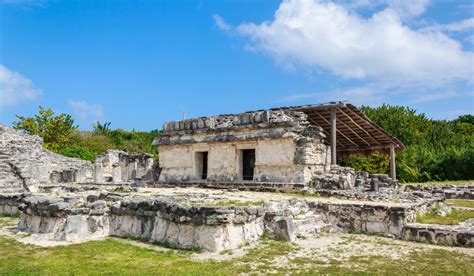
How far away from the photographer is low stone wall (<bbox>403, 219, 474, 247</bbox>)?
22.3ft

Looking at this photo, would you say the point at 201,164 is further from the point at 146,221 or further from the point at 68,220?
the point at 68,220

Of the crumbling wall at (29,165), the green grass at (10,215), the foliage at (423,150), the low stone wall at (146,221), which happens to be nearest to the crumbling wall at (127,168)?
the crumbling wall at (29,165)

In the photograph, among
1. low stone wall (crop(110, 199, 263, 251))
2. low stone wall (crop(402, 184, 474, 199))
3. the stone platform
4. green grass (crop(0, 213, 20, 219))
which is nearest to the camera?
low stone wall (crop(110, 199, 263, 251))

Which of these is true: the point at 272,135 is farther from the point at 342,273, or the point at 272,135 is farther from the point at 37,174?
the point at 37,174

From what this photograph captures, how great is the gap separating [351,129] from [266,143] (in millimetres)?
4266

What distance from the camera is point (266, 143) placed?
13.4m

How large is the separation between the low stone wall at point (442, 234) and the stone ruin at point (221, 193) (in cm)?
2

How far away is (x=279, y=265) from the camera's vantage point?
18.2 ft

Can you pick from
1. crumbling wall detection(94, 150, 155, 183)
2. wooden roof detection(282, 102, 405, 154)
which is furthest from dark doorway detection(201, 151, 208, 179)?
crumbling wall detection(94, 150, 155, 183)

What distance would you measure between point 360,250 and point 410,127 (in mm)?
28847

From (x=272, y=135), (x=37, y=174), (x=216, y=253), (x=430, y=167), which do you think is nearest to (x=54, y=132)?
(x=37, y=174)

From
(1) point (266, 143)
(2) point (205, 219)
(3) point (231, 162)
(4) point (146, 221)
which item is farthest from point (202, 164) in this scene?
(2) point (205, 219)

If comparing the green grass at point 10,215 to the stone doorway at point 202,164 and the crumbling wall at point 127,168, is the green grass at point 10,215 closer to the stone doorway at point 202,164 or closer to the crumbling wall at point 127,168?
the stone doorway at point 202,164

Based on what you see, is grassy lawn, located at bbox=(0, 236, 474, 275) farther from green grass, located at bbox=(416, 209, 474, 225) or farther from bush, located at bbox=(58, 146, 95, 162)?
bush, located at bbox=(58, 146, 95, 162)
